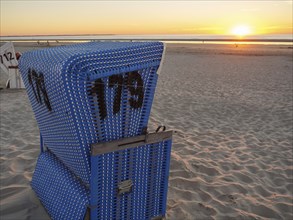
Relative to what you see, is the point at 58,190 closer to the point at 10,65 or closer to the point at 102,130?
the point at 102,130

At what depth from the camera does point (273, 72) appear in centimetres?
1606

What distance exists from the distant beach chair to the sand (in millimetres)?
685

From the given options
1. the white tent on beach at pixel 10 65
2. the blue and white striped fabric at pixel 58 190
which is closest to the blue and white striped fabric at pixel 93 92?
the blue and white striped fabric at pixel 58 190

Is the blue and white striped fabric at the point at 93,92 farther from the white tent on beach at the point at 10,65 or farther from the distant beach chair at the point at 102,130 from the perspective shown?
the white tent on beach at the point at 10,65

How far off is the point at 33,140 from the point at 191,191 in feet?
10.4

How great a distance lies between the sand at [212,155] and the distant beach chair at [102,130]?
2.25 feet

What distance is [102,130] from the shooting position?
2395 millimetres

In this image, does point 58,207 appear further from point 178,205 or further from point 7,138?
point 7,138

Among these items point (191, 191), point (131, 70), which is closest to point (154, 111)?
point (191, 191)

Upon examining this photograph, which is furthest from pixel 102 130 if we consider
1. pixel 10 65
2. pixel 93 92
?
pixel 10 65

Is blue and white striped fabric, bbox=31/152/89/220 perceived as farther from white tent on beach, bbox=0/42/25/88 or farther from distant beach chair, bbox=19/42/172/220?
white tent on beach, bbox=0/42/25/88

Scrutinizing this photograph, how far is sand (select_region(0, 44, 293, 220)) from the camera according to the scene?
3.54 meters

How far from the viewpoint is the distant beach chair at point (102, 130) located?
86.2 inches

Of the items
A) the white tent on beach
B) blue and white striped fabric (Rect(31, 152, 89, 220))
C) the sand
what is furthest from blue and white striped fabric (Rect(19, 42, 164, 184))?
the white tent on beach
